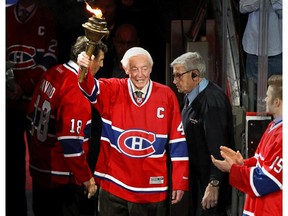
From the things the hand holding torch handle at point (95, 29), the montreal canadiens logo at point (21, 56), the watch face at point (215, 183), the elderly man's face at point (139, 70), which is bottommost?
the watch face at point (215, 183)

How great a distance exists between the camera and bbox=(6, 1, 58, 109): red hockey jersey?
10.4 feet

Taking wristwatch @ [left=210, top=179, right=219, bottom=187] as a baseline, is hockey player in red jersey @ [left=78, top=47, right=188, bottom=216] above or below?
above

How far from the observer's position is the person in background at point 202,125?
3.17m

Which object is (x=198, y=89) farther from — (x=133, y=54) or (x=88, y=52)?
(x=88, y=52)

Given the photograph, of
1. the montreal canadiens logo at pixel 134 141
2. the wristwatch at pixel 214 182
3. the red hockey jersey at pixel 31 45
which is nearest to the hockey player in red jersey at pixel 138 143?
the montreal canadiens logo at pixel 134 141

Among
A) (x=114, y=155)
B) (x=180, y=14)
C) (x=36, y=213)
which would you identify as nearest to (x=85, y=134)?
(x=114, y=155)

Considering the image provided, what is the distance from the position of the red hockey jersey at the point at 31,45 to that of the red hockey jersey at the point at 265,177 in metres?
0.95

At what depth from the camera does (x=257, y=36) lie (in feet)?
10.4

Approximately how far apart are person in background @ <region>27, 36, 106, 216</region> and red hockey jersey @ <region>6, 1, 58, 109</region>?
0.16 ft

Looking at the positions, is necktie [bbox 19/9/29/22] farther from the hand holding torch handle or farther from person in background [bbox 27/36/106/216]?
the hand holding torch handle

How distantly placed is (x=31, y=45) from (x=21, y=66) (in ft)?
0.31

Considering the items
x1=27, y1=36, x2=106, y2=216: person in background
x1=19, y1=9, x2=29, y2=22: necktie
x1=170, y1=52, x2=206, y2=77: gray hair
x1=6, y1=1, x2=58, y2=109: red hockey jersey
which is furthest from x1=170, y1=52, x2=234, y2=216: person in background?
x1=19, y1=9, x2=29, y2=22: necktie

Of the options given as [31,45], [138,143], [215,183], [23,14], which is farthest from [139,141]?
[23,14]

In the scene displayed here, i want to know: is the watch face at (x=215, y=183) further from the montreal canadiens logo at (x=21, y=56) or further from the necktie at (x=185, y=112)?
the montreal canadiens logo at (x=21, y=56)
